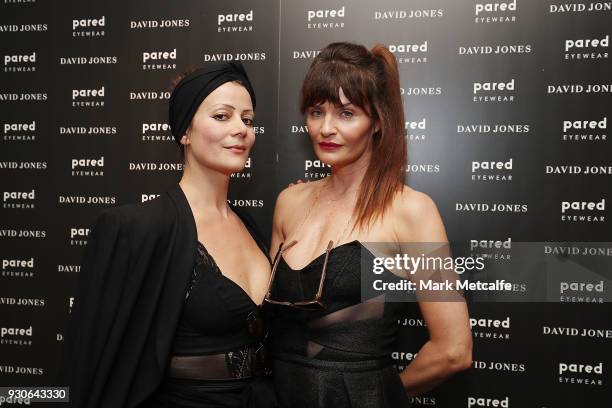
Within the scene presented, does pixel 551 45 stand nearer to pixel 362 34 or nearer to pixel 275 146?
pixel 362 34

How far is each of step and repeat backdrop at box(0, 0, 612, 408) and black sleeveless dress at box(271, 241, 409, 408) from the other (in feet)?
2.61

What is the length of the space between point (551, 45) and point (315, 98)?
1.23 m

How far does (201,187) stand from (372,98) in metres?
0.69

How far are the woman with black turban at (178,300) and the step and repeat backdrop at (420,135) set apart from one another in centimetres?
74

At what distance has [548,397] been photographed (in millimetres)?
2340

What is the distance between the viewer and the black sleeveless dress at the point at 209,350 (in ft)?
5.49

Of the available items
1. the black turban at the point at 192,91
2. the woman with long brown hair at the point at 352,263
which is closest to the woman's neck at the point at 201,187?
the black turban at the point at 192,91

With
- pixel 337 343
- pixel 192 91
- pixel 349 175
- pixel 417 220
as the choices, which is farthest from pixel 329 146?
pixel 337 343

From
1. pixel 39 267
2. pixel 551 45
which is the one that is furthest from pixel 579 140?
pixel 39 267

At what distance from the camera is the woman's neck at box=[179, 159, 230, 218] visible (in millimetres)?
1874

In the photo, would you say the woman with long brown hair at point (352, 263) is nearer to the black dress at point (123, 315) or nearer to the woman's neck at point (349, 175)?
the woman's neck at point (349, 175)

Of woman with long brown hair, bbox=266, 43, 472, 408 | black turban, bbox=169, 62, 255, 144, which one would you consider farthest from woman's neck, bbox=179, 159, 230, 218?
woman with long brown hair, bbox=266, 43, 472, 408

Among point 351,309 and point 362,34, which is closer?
point 351,309

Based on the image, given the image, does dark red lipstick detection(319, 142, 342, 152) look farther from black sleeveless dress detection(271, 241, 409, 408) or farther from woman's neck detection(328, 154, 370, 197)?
black sleeveless dress detection(271, 241, 409, 408)
